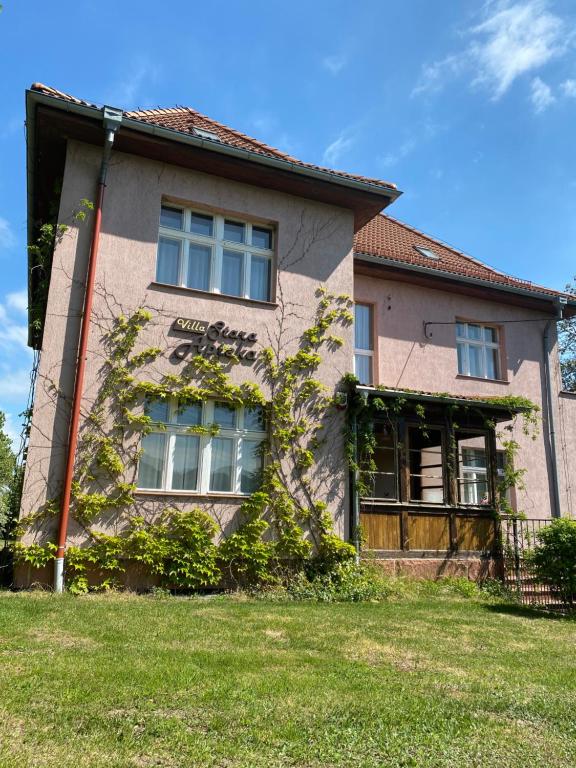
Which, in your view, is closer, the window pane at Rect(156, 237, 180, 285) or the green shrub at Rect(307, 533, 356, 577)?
the green shrub at Rect(307, 533, 356, 577)

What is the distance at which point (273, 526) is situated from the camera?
10.1 metres

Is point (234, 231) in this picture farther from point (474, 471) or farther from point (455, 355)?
point (474, 471)

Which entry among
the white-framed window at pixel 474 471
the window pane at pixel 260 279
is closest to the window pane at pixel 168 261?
the window pane at pixel 260 279

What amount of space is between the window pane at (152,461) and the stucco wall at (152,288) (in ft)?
0.93

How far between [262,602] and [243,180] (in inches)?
283

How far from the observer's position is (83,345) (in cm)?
934

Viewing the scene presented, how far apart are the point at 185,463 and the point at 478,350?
342 inches

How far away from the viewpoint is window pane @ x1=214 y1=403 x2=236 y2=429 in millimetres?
10281

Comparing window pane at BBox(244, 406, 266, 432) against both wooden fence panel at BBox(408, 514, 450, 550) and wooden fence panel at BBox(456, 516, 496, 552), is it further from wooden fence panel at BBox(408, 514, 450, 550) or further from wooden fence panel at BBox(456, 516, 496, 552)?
wooden fence panel at BBox(456, 516, 496, 552)

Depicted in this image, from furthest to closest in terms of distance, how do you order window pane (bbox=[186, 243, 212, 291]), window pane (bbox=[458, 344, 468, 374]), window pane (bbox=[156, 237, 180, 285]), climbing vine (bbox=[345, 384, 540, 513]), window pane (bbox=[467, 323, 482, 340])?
window pane (bbox=[467, 323, 482, 340]) < window pane (bbox=[458, 344, 468, 374]) < climbing vine (bbox=[345, 384, 540, 513]) < window pane (bbox=[186, 243, 212, 291]) < window pane (bbox=[156, 237, 180, 285])

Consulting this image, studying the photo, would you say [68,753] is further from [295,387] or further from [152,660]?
[295,387]

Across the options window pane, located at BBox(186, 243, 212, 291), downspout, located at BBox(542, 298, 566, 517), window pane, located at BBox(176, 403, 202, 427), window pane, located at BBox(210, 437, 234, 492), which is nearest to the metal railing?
downspout, located at BBox(542, 298, 566, 517)

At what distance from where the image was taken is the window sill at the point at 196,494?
30.8ft

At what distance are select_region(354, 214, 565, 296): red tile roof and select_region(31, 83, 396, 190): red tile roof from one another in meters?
2.55
